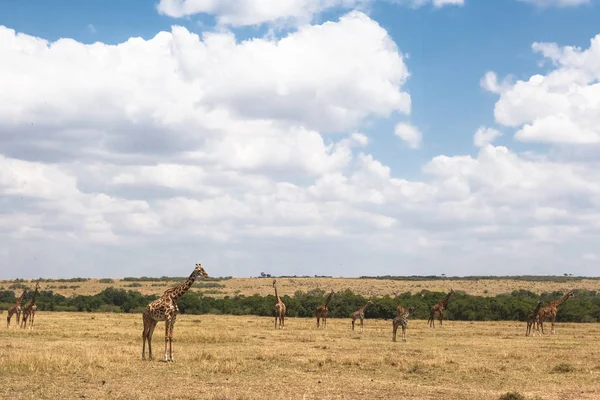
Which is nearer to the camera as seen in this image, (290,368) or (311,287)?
(290,368)

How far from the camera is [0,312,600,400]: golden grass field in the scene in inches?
669

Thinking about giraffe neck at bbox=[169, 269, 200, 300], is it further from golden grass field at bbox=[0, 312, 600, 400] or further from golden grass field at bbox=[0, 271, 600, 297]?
golden grass field at bbox=[0, 271, 600, 297]

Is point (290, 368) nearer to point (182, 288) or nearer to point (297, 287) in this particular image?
point (182, 288)

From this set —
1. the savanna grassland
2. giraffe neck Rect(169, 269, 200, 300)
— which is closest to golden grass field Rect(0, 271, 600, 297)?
the savanna grassland

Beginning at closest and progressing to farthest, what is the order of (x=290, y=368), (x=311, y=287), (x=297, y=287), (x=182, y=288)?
(x=290, y=368), (x=182, y=288), (x=311, y=287), (x=297, y=287)

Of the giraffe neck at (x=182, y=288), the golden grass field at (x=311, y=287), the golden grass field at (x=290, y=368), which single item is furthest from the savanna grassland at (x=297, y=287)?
the giraffe neck at (x=182, y=288)

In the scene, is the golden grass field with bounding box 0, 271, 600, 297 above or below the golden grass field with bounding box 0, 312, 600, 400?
above

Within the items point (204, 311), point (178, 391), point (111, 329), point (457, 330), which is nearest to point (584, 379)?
point (178, 391)

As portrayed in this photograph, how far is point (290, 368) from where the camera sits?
21641 millimetres

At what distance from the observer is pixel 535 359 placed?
25.1m

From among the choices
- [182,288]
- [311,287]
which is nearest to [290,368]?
[182,288]

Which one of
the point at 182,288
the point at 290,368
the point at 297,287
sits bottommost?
the point at 290,368

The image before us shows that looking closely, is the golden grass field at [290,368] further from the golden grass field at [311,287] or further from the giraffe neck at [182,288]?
the golden grass field at [311,287]

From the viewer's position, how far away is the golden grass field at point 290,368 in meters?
17.0
